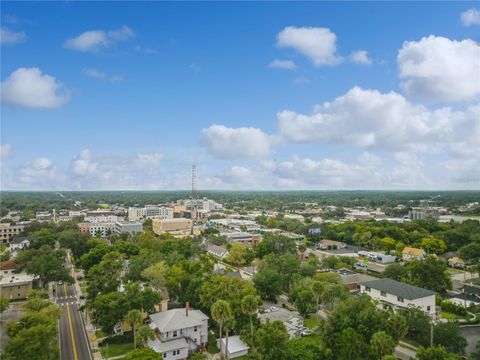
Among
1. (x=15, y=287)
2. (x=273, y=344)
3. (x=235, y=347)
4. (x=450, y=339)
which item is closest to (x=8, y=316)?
(x=15, y=287)

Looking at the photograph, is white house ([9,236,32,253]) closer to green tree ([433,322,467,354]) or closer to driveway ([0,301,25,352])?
driveway ([0,301,25,352])

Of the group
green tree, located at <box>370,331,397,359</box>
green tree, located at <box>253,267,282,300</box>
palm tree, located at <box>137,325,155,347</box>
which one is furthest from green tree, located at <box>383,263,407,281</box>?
palm tree, located at <box>137,325,155,347</box>

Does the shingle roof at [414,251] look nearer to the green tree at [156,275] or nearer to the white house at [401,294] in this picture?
the white house at [401,294]

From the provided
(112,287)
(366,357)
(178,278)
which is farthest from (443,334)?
(112,287)

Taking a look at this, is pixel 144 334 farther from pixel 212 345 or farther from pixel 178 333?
pixel 212 345

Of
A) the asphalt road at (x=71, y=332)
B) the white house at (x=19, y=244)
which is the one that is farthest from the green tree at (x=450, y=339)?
the white house at (x=19, y=244)

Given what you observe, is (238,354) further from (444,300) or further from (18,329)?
(444,300)
